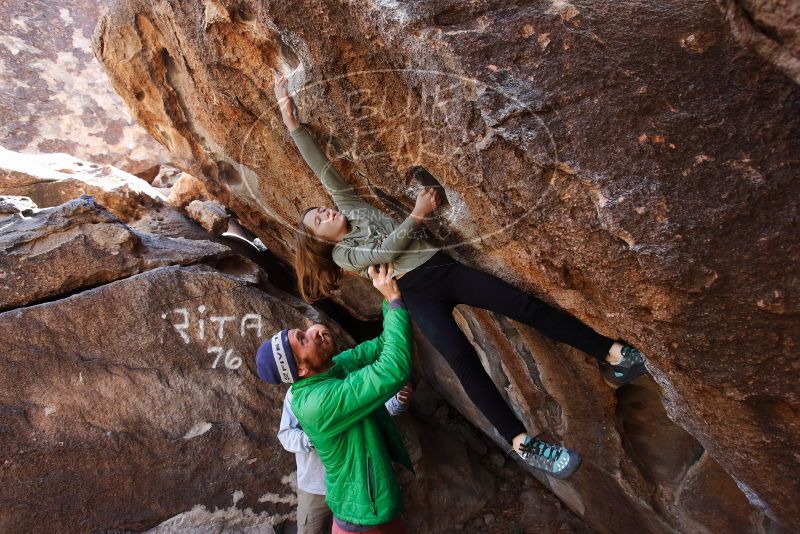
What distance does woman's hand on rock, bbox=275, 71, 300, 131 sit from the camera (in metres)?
2.71

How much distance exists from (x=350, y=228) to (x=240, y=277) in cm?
129

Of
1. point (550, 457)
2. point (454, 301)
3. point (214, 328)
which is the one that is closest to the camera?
point (550, 457)

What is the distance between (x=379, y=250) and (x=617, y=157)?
3.49 feet

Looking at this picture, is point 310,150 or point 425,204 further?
point 310,150

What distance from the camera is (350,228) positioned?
2.64 metres

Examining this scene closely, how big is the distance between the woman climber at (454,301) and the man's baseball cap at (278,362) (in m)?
0.53

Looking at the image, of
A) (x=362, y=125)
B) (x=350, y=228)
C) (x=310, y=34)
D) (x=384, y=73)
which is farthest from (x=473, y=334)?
(x=310, y=34)

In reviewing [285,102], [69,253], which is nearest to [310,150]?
[285,102]

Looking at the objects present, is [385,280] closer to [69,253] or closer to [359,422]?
[359,422]

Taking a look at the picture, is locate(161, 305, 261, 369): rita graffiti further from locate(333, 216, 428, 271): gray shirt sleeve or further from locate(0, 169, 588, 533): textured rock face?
locate(333, 216, 428, 271): gray shirt sleeve

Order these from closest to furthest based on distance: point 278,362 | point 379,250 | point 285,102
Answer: point 278,362, point 379,250, point 285,102

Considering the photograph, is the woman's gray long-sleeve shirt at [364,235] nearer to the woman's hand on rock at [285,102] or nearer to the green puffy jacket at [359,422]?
the woman's hand on rock at [285,102]

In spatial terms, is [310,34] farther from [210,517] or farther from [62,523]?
[62,523]

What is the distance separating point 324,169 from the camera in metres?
2.77
